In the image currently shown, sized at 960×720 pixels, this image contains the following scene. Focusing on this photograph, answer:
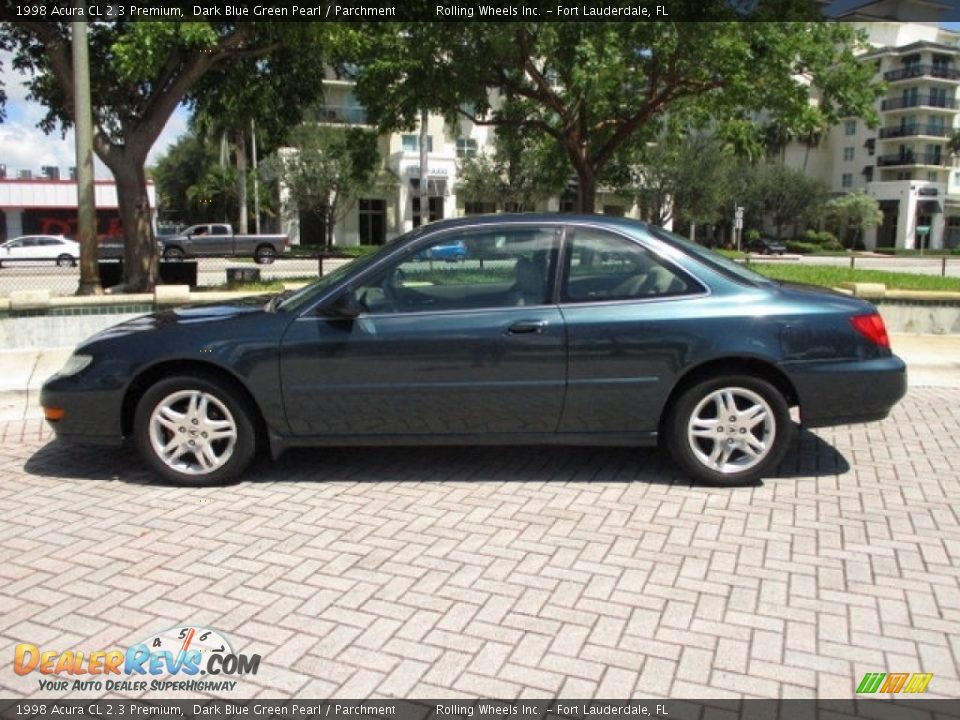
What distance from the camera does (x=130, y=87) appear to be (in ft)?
42.8

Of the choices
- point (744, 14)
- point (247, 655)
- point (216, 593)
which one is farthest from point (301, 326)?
point (744, 14)

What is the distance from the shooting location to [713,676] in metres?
2.96

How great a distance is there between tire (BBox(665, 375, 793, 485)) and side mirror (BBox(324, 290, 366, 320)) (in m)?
1.97

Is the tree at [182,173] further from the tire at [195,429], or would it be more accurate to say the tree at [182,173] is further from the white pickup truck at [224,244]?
the tire at [195,429]

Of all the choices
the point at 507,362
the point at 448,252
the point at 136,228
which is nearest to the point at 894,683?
the point at 507,362

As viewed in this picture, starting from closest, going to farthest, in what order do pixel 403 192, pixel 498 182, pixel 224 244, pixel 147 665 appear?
pixel 147 665, pixel 224 244, pixel 498 182, pixel 403 192

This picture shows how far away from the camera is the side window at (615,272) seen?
4.89 m

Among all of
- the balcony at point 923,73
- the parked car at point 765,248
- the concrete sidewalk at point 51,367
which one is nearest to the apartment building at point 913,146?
the balcony at point 923,73

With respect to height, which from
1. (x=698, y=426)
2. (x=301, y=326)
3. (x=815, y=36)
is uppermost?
(x=815, y=36)

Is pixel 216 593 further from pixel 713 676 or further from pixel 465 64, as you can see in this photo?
pixel 465 64

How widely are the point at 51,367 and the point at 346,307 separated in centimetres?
519

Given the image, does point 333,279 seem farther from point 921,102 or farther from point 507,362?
point 921,102

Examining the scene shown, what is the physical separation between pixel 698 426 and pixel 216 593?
112 inches

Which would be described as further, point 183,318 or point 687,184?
point 687,184
